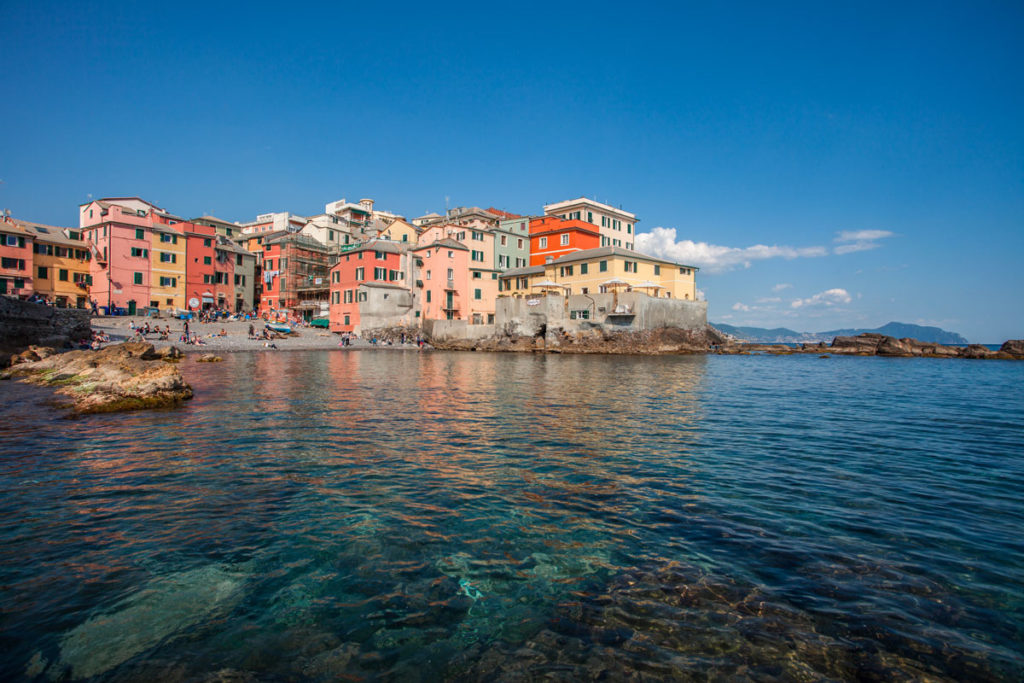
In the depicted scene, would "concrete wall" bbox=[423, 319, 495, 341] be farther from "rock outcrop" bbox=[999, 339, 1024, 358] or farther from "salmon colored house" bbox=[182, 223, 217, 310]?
"rock outcrop" bbox=[999, 339, 1024, 358]

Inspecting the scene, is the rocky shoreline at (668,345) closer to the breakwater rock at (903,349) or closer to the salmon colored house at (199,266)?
the breakwater rock at (903,349)

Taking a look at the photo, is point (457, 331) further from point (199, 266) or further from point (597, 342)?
point (199, 266)

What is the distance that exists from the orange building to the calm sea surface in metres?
58.2

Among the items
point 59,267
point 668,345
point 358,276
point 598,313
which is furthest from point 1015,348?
point 59,267

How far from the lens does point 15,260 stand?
1971 inches

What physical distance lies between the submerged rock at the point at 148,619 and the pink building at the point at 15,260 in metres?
62.7

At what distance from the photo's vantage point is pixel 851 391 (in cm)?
2470

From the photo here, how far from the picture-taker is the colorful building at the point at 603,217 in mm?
71750

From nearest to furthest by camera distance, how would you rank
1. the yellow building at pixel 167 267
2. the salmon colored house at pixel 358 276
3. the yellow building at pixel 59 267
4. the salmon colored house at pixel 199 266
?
the yellow building at pixel 59 267, the yellow building at pixel 167 267, the salmon colored house at pixel 199 266, the salmon colored house at pixel 358 276

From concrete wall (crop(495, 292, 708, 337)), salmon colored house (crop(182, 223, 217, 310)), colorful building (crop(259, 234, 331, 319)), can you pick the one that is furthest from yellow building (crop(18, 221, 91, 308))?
concrete wall (crop(495, 292, 708, 337))

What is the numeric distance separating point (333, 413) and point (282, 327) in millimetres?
46201

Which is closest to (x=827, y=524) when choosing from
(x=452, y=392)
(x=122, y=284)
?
(x=452, y=392)

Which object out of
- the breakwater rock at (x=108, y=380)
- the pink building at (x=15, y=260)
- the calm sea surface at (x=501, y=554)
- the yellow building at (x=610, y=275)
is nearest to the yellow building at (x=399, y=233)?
the yellow building at (x=610, y=275)

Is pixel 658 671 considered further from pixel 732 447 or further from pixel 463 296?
pixel 463 296
